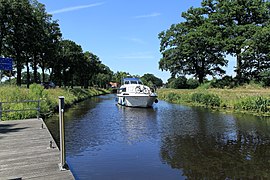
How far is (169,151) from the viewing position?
10750 mm

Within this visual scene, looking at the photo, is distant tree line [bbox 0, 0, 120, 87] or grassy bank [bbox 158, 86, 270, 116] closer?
grassy bank [bbox 158, 86, 270, 116]

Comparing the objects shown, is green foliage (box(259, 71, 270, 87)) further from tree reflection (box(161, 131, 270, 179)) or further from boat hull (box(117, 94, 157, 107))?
tree reflection (box(161, 131, 270, 179))

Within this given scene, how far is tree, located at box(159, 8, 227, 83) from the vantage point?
140ft

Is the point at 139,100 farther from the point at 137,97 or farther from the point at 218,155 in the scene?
the point at 218,155

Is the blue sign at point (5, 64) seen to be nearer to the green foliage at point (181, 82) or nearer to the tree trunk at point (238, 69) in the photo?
the tree trunk at point (238, 69)

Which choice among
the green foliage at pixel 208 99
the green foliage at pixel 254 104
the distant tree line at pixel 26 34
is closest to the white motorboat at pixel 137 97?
the green foliage at pixel 208 99

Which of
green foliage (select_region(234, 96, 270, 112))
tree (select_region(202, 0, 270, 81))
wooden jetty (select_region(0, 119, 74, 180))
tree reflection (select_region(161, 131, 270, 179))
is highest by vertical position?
tree (select_region(202, 0, 270, 81))

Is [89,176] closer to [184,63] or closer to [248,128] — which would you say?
[248,128]

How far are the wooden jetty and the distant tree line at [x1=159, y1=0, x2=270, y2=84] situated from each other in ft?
114

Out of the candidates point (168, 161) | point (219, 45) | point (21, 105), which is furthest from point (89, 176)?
point (219, 45)

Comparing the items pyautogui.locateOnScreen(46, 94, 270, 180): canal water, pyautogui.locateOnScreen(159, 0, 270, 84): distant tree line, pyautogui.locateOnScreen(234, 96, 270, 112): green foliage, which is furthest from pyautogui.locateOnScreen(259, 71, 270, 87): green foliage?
pyautogui.locateOnScreen(46, 94, 270, 180): canal water

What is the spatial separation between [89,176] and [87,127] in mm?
8647

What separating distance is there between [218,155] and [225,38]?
34.4 meters

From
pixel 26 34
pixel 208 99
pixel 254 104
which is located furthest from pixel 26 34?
pixel 254 104
